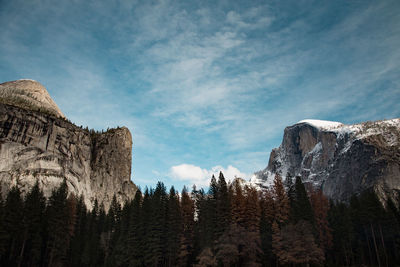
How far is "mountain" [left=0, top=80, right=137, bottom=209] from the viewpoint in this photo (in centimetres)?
10012

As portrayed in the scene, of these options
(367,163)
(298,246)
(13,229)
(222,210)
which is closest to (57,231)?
(13,229)

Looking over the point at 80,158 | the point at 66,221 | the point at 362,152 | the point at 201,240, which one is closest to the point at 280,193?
the point at 201,240

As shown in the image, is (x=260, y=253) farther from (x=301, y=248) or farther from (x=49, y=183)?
(x=49, y=183)

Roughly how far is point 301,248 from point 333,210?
25345 millimetres

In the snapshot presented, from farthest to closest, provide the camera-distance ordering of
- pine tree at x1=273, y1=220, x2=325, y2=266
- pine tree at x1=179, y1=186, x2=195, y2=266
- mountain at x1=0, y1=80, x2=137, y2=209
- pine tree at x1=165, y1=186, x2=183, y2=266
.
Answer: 1. mountain at x1=0, y1=80, x2=137, y2=209
2. pine tree at x1=165, y1=186, x2=183, y2=266
3. pine tree at x1=179, y1=186, x2=195, y2=266
4. pine tree at x1=273, y1=220, x2=325, y2=266

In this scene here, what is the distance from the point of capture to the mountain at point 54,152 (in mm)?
100125

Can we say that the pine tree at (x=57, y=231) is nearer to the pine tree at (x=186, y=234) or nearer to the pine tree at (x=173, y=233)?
the pine tree at (x=173, y=233)

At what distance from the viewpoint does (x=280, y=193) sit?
65375 mm

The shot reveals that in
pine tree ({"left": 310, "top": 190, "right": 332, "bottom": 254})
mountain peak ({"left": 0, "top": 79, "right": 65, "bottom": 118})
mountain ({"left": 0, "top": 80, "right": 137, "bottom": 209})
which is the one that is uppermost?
mountain peak ({"left": 0, "top": 79, "right": 65, "bottom": 118})

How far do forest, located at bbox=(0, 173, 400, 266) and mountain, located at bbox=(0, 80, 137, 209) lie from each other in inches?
1546

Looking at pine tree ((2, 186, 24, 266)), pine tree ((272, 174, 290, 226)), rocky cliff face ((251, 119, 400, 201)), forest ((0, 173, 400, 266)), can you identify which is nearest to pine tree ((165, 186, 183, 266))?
forest ((0, 173, 400, 266))

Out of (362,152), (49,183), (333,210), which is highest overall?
(362,152)

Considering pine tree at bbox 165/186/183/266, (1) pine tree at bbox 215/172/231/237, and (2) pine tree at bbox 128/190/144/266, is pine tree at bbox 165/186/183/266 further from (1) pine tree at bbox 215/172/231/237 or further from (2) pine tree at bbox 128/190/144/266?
(1) pine tree at bbox 215/172/231/237

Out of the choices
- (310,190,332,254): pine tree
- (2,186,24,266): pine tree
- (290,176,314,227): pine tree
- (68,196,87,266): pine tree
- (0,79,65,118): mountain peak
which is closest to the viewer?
(2,186,24,266): pine tree
